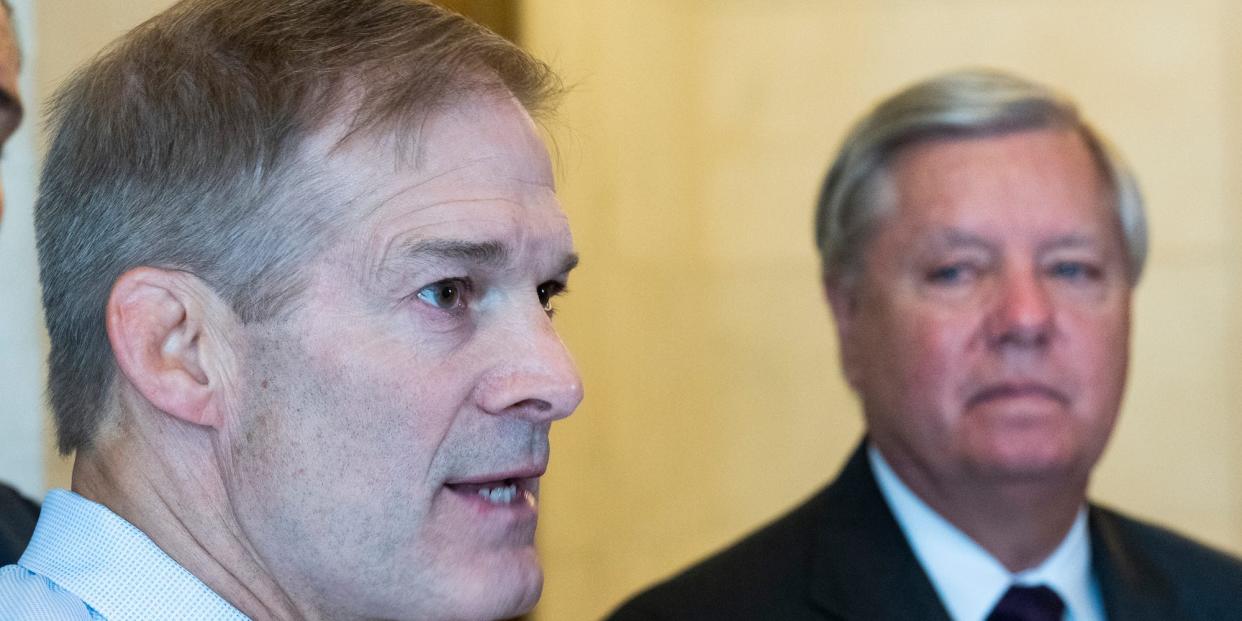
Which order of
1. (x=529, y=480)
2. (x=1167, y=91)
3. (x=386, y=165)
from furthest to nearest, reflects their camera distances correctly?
1. (x=1167, y=91)
2. (x=529, y=480)
3. (x=386, y=165)

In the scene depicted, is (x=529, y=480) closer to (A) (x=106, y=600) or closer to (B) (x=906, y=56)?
(A) (x=106, y=600)

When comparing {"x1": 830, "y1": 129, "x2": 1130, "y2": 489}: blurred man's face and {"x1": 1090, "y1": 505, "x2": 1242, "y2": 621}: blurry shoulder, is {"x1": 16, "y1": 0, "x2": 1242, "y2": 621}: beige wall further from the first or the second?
{"x1": 1090, "y1": 505, "x2": 1242, "y2": 621}: blurry shoulder

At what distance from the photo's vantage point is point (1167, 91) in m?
4.32

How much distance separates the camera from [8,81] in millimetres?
1888

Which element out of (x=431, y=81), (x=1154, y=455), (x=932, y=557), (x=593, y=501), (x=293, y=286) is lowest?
(x=1154, y=455)

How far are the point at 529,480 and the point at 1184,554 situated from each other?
1.69 meters

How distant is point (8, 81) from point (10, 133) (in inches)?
3.6

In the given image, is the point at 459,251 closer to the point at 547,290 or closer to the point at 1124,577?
the point at 547,290

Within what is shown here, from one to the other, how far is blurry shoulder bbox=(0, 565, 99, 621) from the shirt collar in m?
1.61

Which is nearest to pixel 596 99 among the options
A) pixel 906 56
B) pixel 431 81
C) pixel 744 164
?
pixel 744 164

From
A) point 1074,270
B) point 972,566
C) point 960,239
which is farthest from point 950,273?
point 972,566

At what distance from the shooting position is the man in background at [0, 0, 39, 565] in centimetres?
186

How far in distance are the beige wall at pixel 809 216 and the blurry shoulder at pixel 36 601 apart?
2.88 metres

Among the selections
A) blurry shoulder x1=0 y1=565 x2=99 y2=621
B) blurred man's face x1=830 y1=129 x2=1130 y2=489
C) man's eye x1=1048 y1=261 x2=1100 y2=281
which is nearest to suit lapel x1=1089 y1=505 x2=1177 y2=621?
blurred man's face x1=830 y1=129 x2=1130 y2=489
